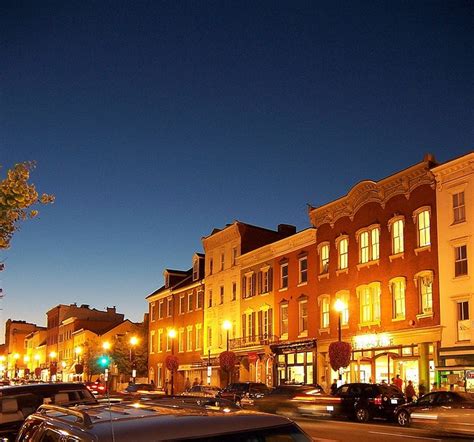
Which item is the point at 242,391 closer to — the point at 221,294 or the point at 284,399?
the point at 284,399

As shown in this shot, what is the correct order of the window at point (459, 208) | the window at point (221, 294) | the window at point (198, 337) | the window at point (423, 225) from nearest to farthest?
the window at point (459, 208) → the window at point (423, 225) → the window at point (221, 294) → the window at point (198, 337)

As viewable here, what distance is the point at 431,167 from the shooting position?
38438 millimetres

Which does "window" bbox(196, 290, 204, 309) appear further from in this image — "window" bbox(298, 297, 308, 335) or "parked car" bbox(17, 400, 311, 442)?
"parked car" bbox(17, 400, 311, 442)

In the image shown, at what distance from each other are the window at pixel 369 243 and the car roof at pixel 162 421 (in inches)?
1496

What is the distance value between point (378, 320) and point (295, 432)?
37.1 meters

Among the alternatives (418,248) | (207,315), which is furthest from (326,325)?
(207,315)

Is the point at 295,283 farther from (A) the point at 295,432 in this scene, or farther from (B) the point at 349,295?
(A) the point at 295,432

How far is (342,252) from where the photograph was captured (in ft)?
149

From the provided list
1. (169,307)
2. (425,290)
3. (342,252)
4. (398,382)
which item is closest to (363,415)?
(398,382)

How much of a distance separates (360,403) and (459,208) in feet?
37.5

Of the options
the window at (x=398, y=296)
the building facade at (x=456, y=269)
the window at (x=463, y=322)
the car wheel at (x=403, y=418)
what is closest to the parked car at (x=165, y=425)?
the car wheel at (x=403, y=418)

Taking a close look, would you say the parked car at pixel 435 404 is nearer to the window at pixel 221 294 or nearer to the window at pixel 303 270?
the window at pixel 303 270

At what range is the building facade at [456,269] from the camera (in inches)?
1374

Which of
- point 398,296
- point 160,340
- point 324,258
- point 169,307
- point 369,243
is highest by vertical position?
point 369,243
